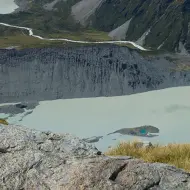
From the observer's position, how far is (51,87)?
131500 mm

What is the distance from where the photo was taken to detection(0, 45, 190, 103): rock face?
130 metres

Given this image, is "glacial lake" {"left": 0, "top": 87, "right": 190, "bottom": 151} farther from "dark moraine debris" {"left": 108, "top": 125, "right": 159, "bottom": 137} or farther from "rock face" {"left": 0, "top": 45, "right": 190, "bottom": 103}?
"rock face" {"left": 0, "top": 45, "right": 190, "bottom": 103}

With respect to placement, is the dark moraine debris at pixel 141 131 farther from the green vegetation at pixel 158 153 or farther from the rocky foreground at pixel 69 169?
the rocky foreground at pixel 69 169

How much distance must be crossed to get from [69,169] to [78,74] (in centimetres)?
12832

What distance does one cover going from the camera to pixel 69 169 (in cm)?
779

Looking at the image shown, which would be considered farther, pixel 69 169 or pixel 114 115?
pixel 114 115

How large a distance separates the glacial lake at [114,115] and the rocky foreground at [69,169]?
214 feet

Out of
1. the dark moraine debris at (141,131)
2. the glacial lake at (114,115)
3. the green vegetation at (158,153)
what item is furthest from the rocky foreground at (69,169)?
the dark moraine debris at (141,131)

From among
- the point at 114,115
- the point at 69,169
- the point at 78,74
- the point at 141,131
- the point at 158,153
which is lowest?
the point at 114,115

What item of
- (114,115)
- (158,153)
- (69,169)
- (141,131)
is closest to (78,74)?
(114,115)

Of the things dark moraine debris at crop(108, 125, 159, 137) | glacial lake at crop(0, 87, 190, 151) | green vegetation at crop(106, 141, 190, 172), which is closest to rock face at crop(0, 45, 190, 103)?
glacial lake at crop(0, 87, 190, 151)

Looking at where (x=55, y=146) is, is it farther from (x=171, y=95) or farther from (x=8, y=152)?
(x=171, y=95)

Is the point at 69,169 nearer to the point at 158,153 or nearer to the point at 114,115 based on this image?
the point at 158,153

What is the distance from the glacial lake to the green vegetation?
2414 inches
